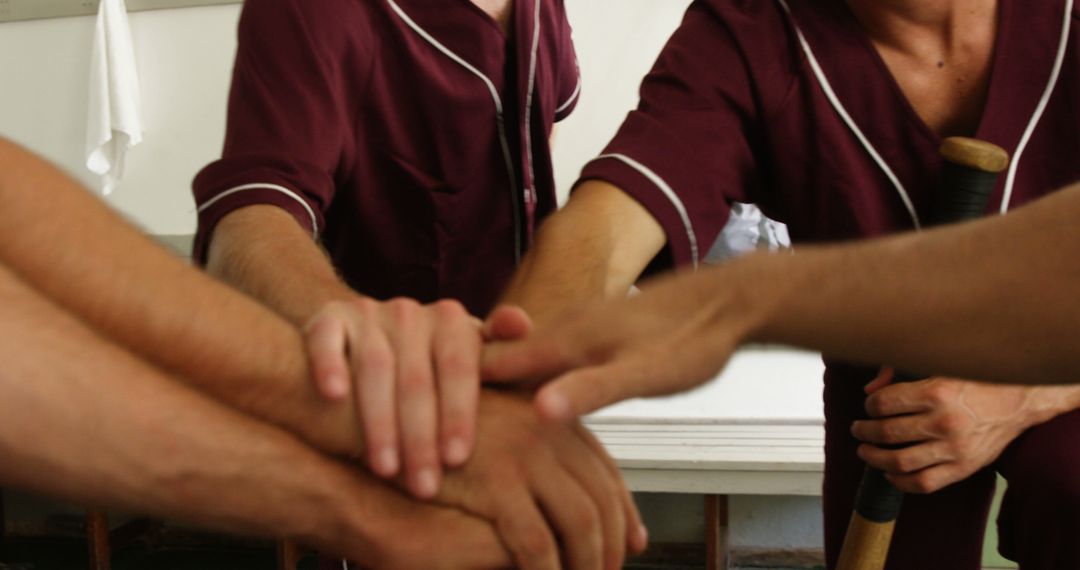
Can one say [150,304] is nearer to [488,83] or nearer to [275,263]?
[275,263]

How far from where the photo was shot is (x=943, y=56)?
107 cm

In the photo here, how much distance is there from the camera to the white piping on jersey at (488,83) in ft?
3.89

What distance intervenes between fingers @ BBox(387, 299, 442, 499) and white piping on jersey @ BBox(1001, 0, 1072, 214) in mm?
682

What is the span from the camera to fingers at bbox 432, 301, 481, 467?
73 cm

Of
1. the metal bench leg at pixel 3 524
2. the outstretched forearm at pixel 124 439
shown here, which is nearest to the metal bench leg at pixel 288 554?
the metal bench leg at pixel 3 524

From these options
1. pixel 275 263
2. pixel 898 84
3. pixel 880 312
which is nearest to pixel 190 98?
pixel 275 263

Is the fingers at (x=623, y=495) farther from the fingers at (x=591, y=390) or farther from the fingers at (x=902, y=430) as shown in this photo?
the fingers at (x=902, y=430)

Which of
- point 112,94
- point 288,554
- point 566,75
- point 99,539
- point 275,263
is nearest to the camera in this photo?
point 275,263

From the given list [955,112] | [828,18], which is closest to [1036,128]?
[955,112]

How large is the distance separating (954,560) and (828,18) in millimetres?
685

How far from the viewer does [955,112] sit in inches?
41.9

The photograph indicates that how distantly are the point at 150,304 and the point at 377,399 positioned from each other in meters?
0.18

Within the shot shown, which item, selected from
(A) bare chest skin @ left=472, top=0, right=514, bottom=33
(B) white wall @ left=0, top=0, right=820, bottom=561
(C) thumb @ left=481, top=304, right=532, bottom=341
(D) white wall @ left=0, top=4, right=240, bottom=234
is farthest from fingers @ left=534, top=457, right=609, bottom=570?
(D) white wall @ left=0, top=4, right=240, bottom=234

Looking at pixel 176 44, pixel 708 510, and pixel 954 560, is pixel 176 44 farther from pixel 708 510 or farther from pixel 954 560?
pixel 954 560
